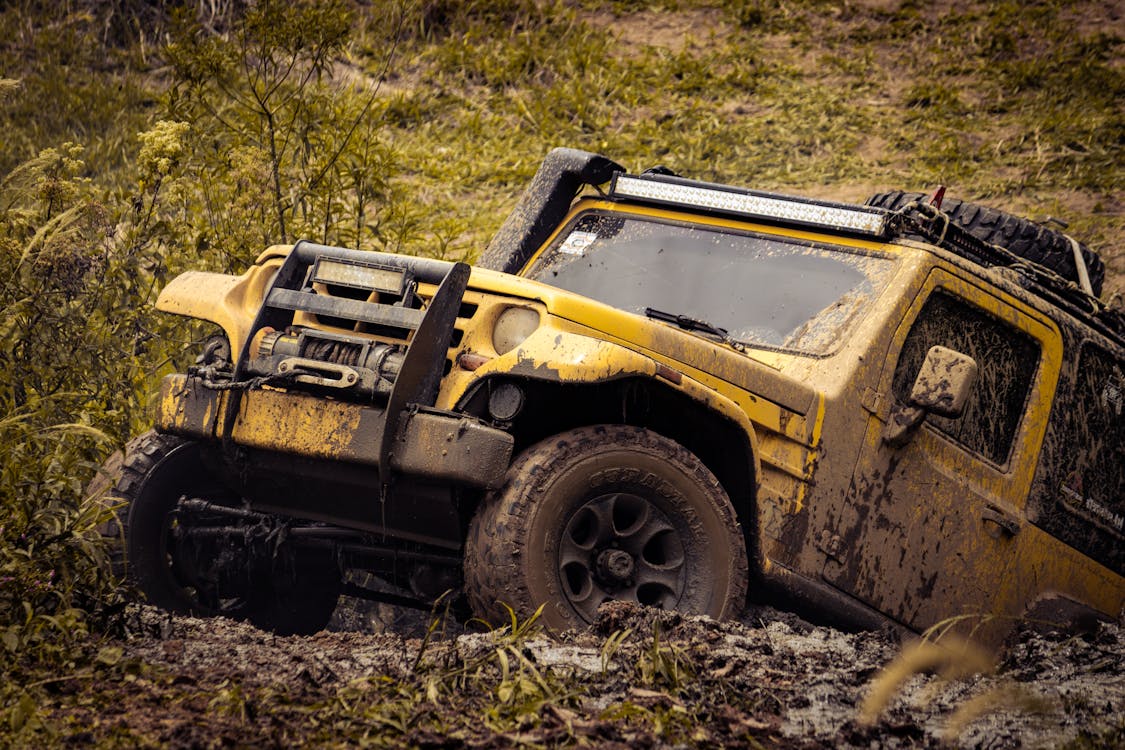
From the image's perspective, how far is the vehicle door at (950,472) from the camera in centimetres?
452

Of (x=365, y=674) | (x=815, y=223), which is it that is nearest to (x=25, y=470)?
(x=365, y=674)

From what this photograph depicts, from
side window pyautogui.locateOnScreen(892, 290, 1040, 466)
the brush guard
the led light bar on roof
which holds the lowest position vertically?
the brush guard

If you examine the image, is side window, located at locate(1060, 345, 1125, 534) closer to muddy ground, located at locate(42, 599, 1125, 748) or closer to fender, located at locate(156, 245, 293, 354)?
muddy ground, located at locate(42, 599, 1125, 748)

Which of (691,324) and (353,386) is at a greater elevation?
(691,324)

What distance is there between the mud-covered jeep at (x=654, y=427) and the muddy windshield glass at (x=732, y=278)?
0.01m

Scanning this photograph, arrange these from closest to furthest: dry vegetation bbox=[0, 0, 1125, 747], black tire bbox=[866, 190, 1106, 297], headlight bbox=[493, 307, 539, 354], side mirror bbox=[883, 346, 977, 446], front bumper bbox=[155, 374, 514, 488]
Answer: dry vegetation bbox=[0, 0, 1125, 747]
front bumper bbox=[155, 374, 514, 488]
headlight bbox=[493, 307, 539, 354]
side mirror bbox=[883, 346, 977, 446]
black tire bbox=[866, 190, 1106, 297]

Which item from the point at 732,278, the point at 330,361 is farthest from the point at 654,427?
the point at 330,361

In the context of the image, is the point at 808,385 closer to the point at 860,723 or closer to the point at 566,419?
the point at 566,419

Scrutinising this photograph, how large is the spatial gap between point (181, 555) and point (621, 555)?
1613mm

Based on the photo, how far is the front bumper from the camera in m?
3.59

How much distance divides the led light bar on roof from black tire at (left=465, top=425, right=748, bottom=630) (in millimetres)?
1442

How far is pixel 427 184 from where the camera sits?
11.3 metres

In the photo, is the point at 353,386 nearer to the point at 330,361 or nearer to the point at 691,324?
the point at 330,361

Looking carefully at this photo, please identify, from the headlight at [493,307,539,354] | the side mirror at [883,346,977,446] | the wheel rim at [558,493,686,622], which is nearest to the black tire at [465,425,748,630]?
the wheel rim at [558,493,686,622]
